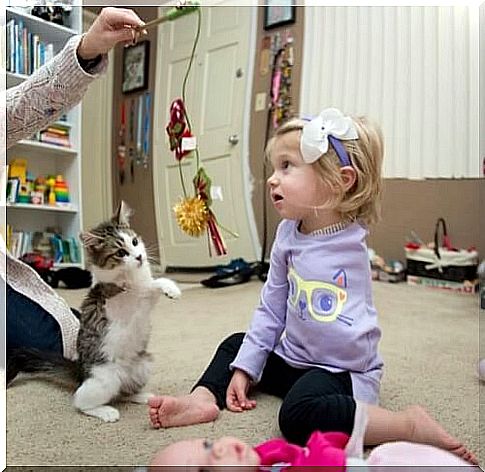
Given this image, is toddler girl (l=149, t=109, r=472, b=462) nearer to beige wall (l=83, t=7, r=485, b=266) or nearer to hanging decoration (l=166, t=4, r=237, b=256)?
hanging decoration (l=166, t=4, r=237, b=256)

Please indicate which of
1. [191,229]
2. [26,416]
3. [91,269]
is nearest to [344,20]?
[191,229]

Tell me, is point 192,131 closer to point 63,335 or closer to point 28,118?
point 28,118

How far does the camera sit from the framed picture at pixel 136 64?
0.69 m

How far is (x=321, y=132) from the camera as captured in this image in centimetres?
53

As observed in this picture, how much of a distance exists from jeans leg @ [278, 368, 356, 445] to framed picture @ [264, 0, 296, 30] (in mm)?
482

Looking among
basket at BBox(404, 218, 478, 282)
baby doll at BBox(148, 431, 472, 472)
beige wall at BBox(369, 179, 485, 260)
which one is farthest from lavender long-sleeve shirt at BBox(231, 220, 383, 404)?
basket at BBox(404, 218, 478, 282)

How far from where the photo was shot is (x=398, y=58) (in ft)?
3.95

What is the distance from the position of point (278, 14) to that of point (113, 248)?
16.5 inches

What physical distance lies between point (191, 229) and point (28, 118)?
0.23m

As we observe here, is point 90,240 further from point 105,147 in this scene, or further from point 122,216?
point 105,147

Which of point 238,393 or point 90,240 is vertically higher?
point 90,240

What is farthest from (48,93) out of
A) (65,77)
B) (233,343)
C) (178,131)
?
(233,343)

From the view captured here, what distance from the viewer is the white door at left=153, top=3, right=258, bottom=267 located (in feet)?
2.27

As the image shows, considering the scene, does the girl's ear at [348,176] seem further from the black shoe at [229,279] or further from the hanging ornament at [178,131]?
the black shoe at [229,279]
